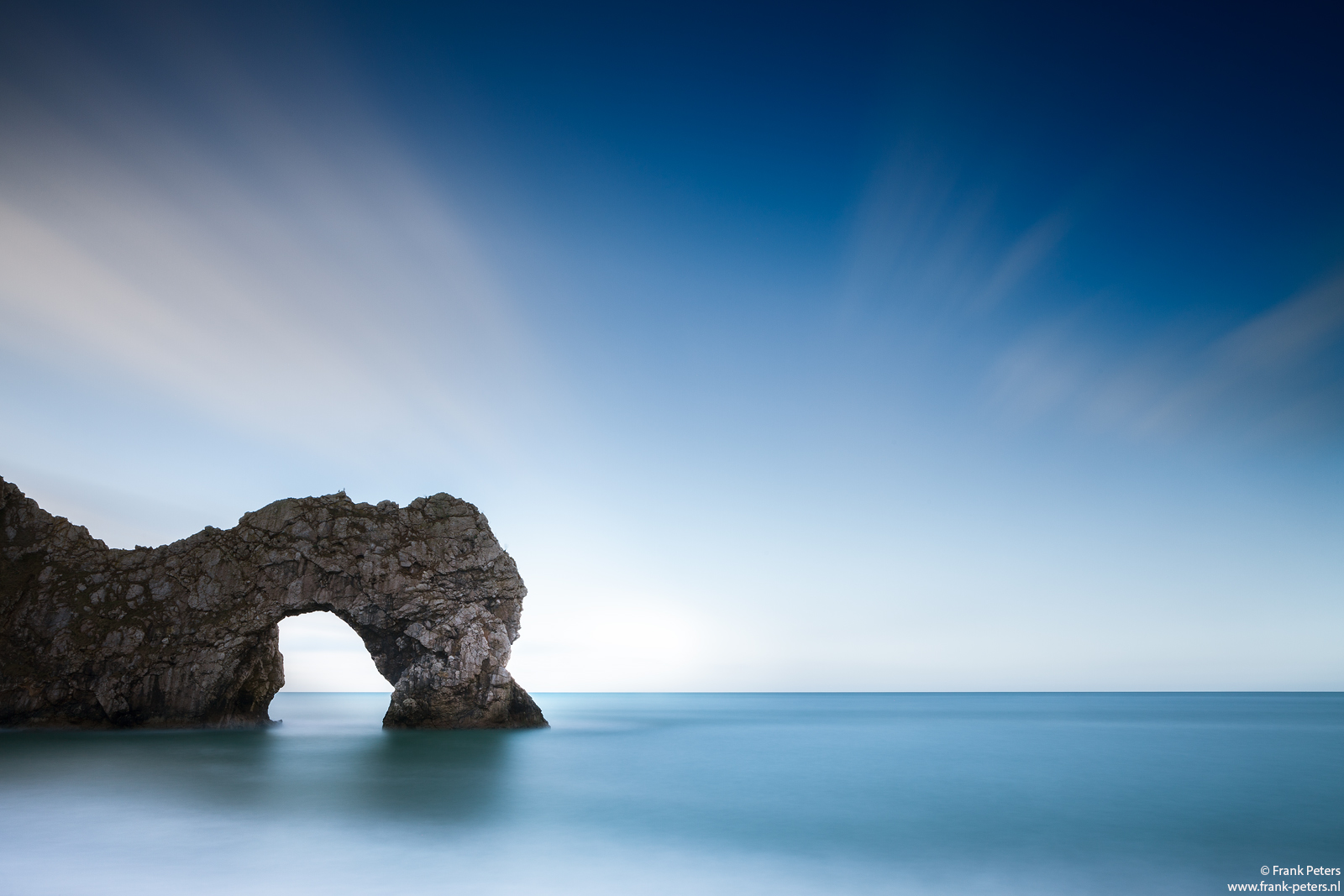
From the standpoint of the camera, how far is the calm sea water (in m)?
11.2

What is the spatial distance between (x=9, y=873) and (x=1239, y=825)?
955 inches

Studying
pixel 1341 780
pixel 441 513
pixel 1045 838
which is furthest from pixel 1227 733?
pixel 441 513

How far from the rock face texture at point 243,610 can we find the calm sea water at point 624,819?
2389 mm

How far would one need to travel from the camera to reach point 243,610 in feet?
106

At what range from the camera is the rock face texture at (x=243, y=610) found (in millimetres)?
30453

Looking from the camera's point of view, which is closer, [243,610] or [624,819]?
[624,819]

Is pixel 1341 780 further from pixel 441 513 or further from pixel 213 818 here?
pixel 441 513

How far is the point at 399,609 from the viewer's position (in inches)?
1305

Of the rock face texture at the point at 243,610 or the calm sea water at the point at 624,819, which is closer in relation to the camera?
the calm sea water at the point at 624,819

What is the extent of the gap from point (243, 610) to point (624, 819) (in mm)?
25061

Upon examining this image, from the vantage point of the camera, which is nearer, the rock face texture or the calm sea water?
the calm sea water

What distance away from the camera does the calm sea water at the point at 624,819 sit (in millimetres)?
11203

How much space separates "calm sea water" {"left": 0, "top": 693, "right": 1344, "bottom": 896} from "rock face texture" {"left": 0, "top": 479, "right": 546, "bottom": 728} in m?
2.39

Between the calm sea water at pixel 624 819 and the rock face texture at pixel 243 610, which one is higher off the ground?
the rock face texture at pixel 243 610
